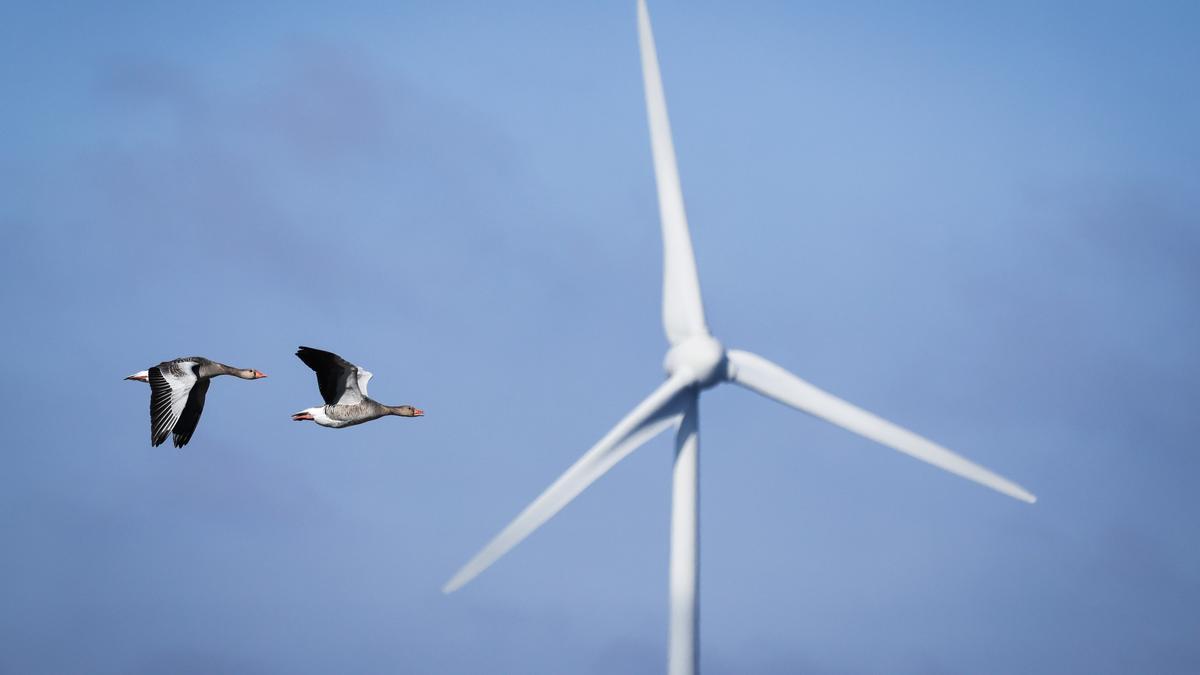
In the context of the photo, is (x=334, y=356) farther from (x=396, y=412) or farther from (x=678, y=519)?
(x=678, y=519)

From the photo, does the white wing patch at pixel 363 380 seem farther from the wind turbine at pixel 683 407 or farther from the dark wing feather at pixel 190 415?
the wind turbine at pixel 683 407

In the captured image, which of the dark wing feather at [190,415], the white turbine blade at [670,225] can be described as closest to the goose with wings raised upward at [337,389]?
the dark wing feather at [190,415]

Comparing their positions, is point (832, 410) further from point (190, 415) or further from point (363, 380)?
point (190, 415)

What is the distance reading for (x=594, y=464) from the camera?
42375mm

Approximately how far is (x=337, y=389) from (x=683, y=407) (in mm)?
10197

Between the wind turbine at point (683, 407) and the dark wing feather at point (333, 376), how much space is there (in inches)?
355

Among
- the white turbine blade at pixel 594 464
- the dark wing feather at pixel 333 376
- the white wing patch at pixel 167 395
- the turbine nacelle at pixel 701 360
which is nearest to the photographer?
the white turbine blade at pixel 594 464

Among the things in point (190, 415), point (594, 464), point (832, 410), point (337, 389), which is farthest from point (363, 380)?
point (832, 410)

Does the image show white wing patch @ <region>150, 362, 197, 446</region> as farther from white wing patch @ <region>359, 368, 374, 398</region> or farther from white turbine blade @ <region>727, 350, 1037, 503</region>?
white turbine blade @ <region>727, 350, 1037, 503</region>

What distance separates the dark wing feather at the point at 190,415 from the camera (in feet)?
160

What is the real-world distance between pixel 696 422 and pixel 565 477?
5135 millimetres

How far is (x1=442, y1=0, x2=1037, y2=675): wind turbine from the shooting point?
43.0 metres

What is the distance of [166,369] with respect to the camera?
1953 inches

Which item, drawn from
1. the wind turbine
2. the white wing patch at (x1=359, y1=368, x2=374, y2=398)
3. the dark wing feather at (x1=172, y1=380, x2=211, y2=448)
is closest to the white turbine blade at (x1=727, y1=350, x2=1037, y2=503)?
the wind turbine
